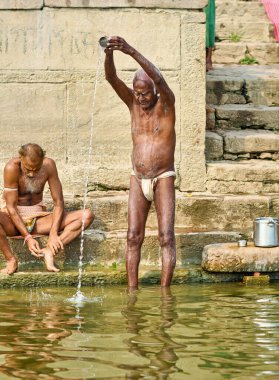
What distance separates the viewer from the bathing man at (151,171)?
31.2ft

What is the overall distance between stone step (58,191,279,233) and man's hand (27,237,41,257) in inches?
35.6

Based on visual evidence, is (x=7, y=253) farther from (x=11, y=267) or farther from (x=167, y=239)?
(x=167, y=239)

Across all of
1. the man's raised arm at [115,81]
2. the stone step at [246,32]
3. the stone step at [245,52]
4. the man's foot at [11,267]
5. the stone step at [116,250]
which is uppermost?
the stone step at [246,32]

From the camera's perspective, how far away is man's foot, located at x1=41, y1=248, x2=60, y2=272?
981 centimetres

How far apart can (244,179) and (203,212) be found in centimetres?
67

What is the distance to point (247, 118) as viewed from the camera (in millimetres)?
12078

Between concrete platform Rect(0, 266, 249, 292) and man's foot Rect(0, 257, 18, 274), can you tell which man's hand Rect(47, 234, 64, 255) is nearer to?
concrete platform Rect(0, 266, 249, 292)

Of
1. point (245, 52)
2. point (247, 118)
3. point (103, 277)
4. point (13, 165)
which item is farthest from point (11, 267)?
point (245, 52)

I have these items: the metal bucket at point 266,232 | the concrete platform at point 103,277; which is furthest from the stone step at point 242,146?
the concrete platform at point 103,277

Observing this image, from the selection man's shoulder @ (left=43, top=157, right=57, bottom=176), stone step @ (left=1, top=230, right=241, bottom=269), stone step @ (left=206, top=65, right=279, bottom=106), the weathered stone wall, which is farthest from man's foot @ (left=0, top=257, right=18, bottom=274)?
stone step @ (left=206, top=65, right=279, bottom=106)

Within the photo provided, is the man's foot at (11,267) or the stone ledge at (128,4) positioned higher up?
the stone ledge at (128,4)

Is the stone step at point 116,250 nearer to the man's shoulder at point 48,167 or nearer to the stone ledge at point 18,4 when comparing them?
the man's shoulder at point 48,167

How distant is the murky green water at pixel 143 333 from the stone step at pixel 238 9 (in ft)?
18.9

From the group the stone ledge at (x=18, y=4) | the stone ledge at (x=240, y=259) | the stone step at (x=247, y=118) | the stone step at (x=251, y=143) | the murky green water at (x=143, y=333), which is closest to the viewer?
the murky green water at (x=143, y=333)
